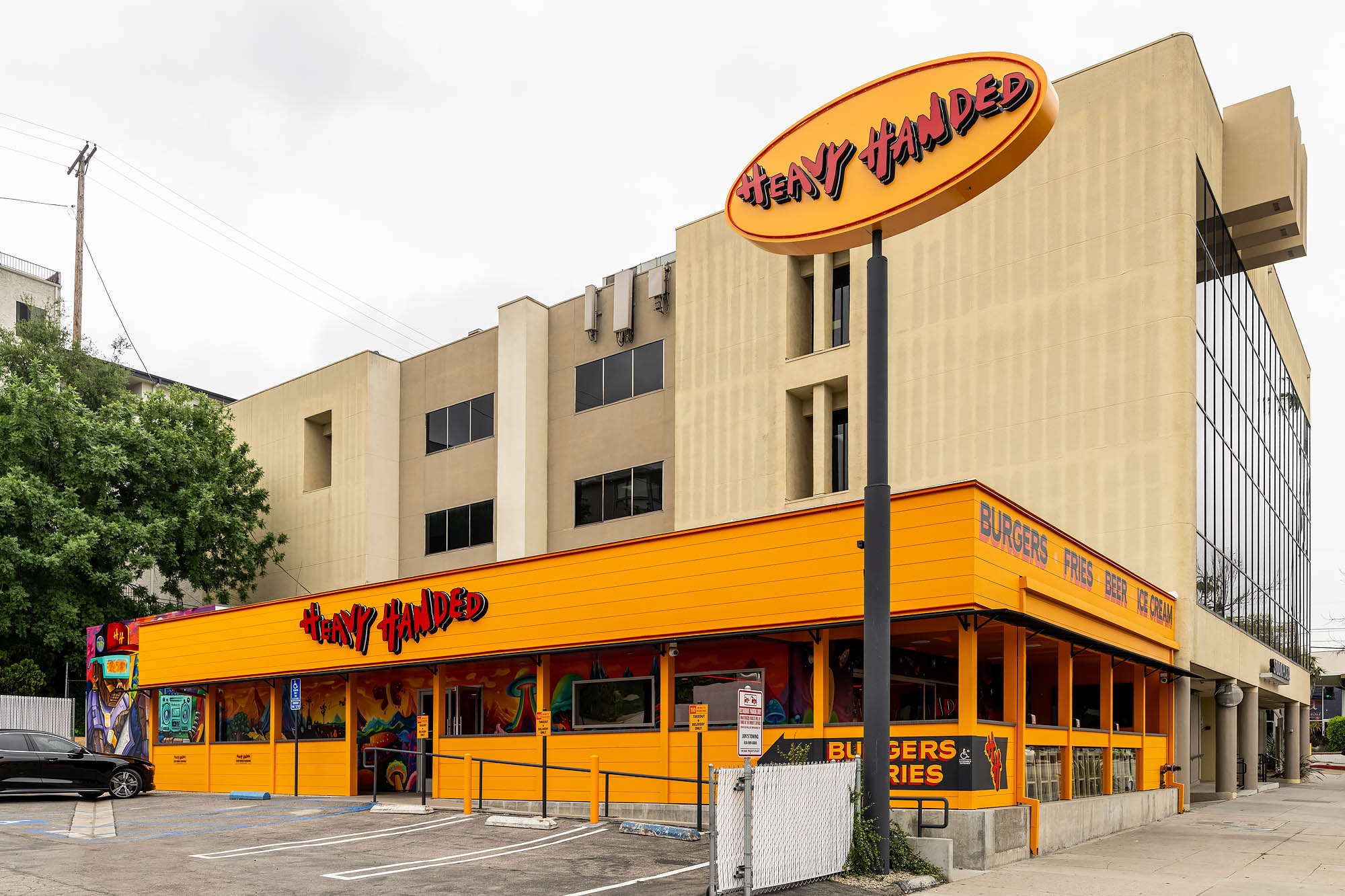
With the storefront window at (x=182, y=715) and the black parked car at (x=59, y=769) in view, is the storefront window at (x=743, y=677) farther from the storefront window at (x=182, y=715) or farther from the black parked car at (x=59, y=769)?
the storefront window at (x=182, y=715)

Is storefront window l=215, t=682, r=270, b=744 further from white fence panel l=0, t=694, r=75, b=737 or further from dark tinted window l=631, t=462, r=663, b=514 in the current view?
dark tinted window l=631, t=462, r=663, b=514

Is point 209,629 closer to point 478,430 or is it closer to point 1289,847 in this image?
point 478,430

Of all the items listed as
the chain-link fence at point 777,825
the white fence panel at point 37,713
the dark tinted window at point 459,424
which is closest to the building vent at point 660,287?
the dark tinted window at point 459,424

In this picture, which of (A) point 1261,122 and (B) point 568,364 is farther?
(B) point 568,364

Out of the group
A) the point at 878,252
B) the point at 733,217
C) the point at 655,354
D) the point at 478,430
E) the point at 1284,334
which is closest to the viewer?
the point at 878,252

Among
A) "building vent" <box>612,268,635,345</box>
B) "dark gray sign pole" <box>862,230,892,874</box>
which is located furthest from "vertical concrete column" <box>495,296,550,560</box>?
"dark gray sign pole" <box>862,230,892,874</box>

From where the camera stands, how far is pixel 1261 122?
1142 inches

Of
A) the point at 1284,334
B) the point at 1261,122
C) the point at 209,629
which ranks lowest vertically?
the point at 209,629

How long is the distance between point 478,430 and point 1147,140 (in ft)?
69.6

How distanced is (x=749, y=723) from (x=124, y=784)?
18.7 metres

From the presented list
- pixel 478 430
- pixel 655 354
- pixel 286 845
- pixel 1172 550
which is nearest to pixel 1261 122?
pixel 1172 550

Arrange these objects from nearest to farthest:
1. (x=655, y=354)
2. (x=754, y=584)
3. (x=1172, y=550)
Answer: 1. (x=754, y=584)
2. (x=1172, y=550)
3. (x=655, y=354)

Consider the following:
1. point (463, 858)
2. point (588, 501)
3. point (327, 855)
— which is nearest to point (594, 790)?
point (463, 858)

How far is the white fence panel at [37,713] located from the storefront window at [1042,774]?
2989 cm
